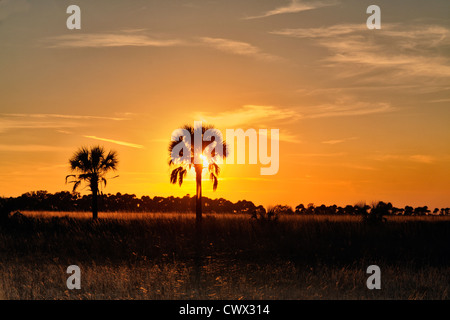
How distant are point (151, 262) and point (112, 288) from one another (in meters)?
6.01

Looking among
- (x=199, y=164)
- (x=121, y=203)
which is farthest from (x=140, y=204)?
(x=199, y=164)

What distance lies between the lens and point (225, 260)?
20016mm

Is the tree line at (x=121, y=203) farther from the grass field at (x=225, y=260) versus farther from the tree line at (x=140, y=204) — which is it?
the grass field at (x=225, y=260)

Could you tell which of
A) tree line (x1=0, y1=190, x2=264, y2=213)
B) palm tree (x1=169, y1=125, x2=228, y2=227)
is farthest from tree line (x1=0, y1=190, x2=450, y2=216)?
palm tree (x1=169, y1=125, x2=228, y2=227)

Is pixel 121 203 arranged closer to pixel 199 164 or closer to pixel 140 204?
pixel 140 204

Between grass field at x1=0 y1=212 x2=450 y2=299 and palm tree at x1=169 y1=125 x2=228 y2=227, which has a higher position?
palm tree at x1=169 y1=125 x2=228 y2=227

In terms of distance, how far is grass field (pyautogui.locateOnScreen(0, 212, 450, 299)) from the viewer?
13664mm

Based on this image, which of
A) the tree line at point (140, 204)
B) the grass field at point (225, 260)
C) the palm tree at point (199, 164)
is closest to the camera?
the grass field at point (225, 260)

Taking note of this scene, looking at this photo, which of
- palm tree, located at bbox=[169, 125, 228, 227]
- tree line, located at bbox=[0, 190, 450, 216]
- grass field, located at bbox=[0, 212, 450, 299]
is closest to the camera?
grass field, located at bbox=[0, 212, 450, 299]

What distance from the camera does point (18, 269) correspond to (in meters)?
Result: 18.0

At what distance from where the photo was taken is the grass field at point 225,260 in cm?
1366

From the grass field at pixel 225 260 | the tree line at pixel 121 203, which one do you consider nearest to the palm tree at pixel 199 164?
the grass field at pixel 225 260

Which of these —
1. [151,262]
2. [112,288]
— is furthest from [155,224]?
[112,288]

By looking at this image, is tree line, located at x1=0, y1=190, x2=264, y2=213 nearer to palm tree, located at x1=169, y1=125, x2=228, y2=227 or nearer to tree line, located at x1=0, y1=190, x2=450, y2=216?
tree line, located at x1=0, y1=190, x2=450, y2=216
